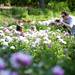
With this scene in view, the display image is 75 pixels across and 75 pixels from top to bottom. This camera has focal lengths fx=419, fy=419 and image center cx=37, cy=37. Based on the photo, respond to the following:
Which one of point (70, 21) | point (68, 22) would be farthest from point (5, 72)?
point (68, 22)

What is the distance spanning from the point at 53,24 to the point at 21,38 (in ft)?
20.0

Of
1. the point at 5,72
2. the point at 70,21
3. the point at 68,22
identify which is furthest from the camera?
the point at 68,22

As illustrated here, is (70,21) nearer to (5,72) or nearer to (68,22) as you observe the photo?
(68,22)

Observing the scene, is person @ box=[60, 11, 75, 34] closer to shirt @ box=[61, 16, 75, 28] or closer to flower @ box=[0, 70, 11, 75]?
shirt @ box=[61, 16, 75, 28]

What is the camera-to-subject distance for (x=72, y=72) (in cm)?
316

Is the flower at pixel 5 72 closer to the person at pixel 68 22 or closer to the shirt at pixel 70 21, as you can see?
the person at pixel 68 22

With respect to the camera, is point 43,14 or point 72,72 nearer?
point 72,72

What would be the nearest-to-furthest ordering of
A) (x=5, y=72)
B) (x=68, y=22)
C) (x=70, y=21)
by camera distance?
(x=5, y=72)
(x=70, y=21)
(x=68, y=22)

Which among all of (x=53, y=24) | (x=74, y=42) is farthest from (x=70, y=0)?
(x=74, y=42)

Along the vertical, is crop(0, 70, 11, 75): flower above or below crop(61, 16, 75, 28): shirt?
above

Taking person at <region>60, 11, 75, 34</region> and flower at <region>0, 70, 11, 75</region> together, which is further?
person at <region>60, 11, 75, 34</region>

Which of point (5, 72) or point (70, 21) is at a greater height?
point (5, 72)

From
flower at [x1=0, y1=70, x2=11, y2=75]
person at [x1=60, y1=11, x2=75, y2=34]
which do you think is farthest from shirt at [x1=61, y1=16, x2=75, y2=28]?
flower at [x1=0, y1=70, x2=11, y2=75]

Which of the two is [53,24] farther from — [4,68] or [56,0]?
[56,0]
